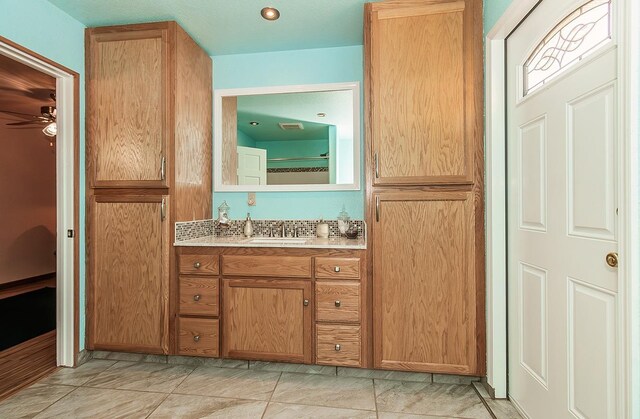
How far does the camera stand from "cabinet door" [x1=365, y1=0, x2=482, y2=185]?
189cm

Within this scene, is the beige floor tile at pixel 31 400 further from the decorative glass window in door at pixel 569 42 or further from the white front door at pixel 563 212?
the decorative glass window in door at pixel 569 42

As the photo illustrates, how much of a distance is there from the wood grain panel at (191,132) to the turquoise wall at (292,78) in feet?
0.61

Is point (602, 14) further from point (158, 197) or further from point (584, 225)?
point (158, 197)

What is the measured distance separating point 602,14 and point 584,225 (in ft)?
2.57

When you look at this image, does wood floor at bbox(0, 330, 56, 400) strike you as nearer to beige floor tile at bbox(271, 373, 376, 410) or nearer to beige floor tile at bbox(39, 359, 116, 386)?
beige floor tile at bbox(39, 359, 116, 386)

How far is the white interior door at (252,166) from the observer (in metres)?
2.70

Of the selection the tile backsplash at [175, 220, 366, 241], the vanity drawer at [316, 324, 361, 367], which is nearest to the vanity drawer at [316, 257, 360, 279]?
the vanity drawer at [316, 324, 361, 367]

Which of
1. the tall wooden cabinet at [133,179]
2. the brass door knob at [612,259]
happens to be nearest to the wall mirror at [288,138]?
the tall wooden cabinet at [133,179]

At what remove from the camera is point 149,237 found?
7.17 ft

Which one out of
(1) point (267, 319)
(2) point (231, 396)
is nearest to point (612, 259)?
(1) point (267, 319)

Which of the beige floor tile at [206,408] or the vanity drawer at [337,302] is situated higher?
the vanity drawer at [337,302]

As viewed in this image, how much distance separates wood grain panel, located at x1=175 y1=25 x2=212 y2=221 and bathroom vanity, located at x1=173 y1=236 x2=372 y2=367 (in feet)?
1.31

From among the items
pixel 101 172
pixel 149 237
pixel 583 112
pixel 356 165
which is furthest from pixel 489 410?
pixel 101 172

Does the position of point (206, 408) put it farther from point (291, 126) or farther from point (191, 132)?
point (291, 126)
